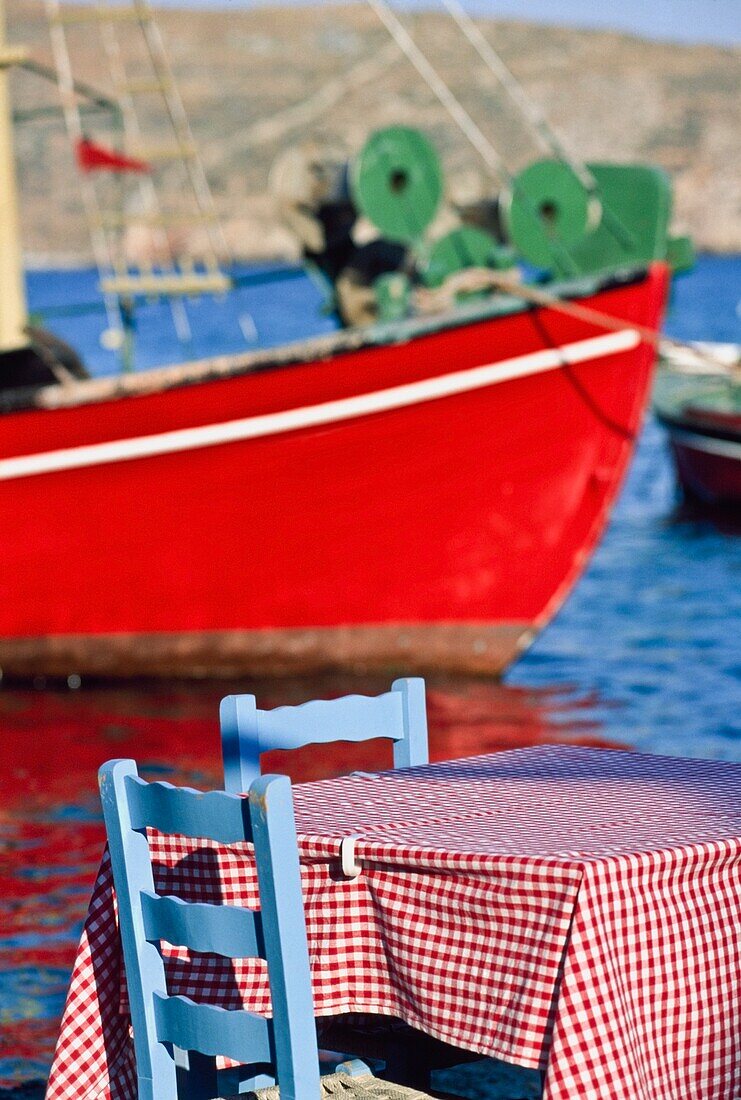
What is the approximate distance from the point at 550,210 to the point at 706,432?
27.6ft

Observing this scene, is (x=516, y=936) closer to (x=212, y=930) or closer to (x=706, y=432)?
(x=212, y=930)

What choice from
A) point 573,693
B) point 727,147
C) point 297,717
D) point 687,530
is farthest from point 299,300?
point 297,717

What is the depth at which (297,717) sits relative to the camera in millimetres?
3559

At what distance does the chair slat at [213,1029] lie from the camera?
296cm

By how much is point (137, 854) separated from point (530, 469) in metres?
6.84

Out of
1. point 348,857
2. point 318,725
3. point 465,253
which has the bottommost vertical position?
point 348,857

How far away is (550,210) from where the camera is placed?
11047mm

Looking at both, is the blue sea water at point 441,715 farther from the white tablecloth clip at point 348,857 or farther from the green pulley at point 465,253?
the white tablecloth clip at point 348,857

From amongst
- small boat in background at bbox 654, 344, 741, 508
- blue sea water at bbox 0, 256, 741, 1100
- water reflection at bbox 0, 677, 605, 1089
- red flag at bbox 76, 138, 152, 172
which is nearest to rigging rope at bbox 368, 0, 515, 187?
blue sea water at bbox 0, 256, 741, 1100

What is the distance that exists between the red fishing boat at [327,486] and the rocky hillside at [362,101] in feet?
491

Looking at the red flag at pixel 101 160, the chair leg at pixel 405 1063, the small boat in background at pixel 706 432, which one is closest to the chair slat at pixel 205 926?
the chair leg at pixel 405 1063

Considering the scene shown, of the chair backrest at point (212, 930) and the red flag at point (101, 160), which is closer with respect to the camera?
the chair backrest at point (212, 930)

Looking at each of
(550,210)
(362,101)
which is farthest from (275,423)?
(362,101)

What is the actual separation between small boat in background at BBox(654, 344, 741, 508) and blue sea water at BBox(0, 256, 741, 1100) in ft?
2.49
